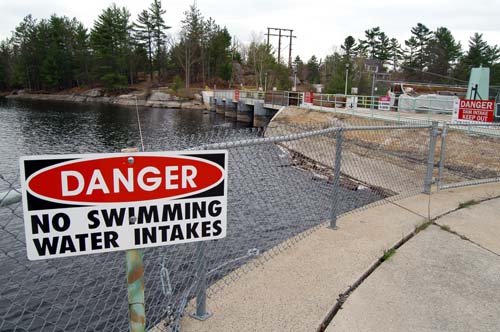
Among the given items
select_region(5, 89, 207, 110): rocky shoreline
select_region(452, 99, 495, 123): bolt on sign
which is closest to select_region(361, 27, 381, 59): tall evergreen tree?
select_region(5, 89, 207, 110): rocky shoreline

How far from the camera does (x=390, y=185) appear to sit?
13.3m

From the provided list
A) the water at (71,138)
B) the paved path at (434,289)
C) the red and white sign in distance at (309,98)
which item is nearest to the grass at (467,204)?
the paved path at (434,289)

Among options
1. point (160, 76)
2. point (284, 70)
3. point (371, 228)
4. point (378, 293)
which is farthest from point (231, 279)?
point (160, 76)

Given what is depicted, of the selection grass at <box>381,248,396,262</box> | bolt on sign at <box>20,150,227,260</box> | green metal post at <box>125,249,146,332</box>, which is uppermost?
bolt on sign at <box>20,150,227,260</box>

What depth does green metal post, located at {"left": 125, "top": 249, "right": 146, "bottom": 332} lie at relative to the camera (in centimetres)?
213

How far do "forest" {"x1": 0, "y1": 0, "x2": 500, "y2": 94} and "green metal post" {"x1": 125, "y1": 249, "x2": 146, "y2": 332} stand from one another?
70.7 meters

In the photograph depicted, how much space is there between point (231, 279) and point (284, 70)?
6164 cm

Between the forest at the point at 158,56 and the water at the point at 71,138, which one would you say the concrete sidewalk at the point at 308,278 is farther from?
the forest at the point at 158,56

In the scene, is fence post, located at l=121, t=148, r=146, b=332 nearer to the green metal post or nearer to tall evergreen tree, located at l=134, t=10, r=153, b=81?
the green metal post

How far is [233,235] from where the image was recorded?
8.97 meters

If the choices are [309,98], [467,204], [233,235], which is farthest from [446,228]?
[309,98]

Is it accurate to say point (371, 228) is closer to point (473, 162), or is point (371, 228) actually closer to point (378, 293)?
point (378, 293)

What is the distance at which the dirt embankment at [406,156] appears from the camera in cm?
1328

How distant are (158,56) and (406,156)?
80602mm
